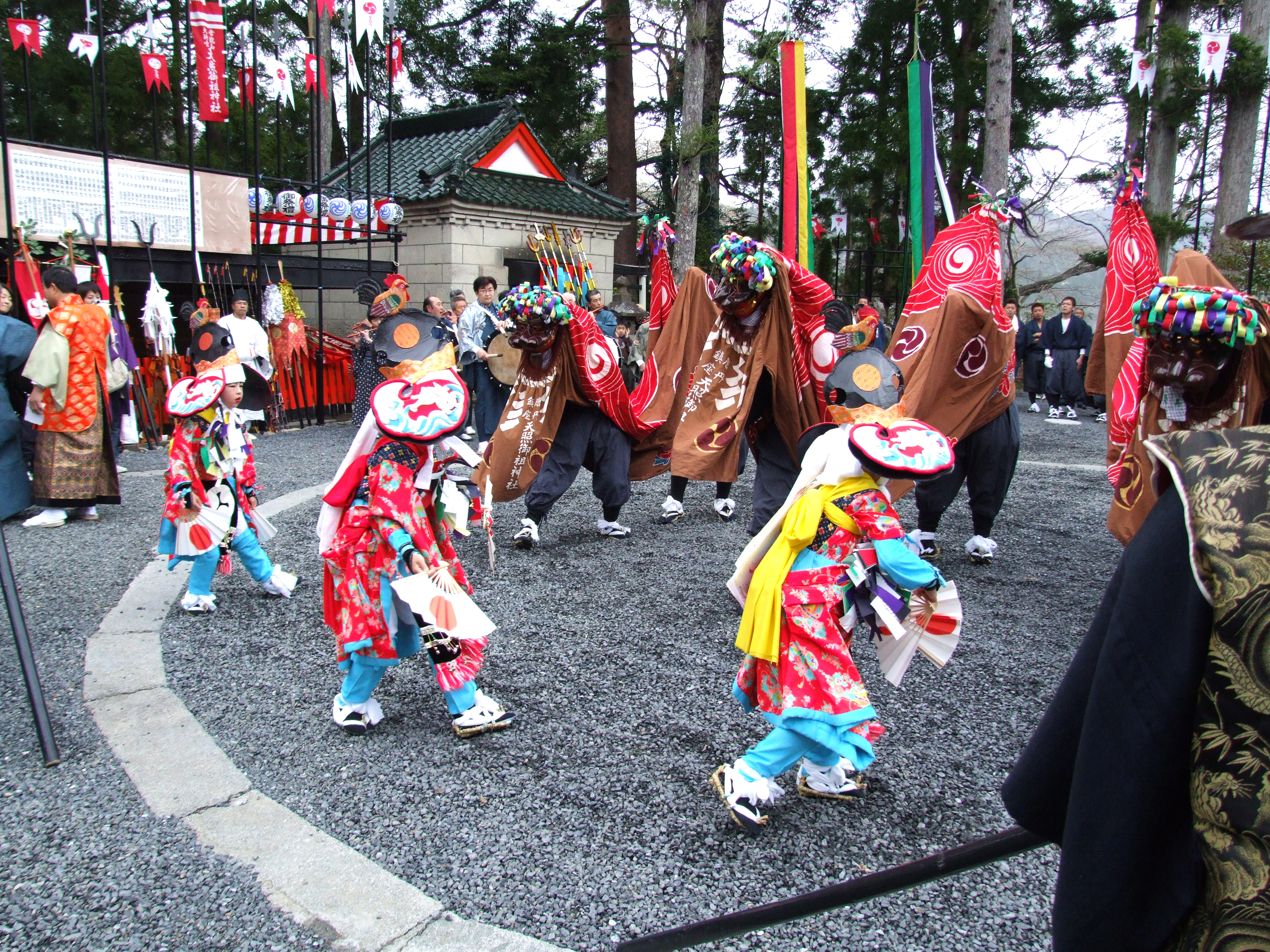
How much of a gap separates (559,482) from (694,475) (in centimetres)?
116

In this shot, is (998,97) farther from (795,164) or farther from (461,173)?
(461,173)

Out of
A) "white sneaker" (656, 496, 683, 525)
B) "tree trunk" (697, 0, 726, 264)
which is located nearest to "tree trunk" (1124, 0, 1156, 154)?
"tree trunk" (697, 0, 726, 264)

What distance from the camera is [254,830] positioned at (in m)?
2.60

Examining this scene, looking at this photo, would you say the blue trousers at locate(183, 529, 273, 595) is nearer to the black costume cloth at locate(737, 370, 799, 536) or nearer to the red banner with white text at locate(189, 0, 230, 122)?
the black costume cloth at locate(737, 370, 799, 536)

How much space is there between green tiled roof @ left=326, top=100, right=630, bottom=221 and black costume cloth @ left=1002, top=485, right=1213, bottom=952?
1259 centimetres

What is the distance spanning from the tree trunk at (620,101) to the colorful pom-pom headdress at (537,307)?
11634 mm

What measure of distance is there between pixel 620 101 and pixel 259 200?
8701 millimetres

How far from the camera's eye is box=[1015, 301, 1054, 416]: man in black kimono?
1384 centimetres

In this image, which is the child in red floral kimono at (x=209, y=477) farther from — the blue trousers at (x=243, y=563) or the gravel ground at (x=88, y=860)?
the gravel ground at (x=88, y=860)

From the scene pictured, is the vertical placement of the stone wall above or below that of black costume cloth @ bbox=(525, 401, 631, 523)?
above

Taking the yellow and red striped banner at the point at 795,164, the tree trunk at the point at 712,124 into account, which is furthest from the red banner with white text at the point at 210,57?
the yellow and red striped banner at the point at 795,164

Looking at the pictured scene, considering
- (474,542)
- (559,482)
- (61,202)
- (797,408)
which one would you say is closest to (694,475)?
(797,408)

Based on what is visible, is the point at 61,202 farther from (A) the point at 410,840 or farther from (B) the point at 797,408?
(A) the point at 410,840

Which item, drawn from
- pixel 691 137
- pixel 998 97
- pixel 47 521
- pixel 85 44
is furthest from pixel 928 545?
pixel 85 44
